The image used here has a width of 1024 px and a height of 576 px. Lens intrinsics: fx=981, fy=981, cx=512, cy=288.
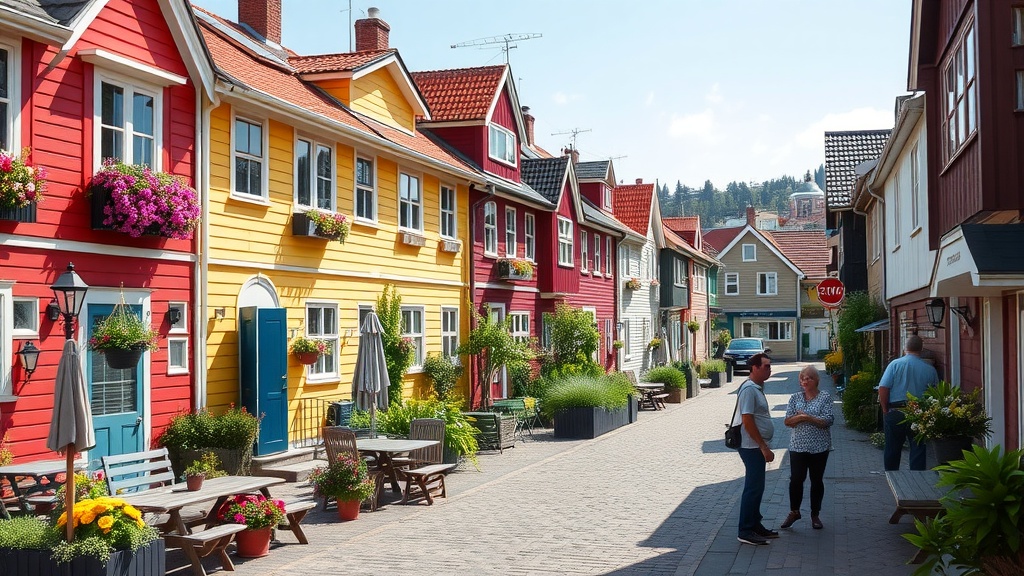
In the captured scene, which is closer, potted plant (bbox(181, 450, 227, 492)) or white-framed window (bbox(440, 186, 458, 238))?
potted plant (bbox(181, 450, 227, 492))

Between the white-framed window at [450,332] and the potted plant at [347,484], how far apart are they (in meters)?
9.90

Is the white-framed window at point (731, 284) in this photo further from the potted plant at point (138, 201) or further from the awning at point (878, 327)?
the potted plant at point (138, 201)

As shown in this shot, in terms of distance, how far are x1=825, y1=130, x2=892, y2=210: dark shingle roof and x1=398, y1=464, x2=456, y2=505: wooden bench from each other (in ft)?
62.5

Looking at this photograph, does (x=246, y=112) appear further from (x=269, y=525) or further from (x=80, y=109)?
(x=269, y=525)

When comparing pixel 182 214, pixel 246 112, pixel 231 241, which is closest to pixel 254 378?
pixel 231 241

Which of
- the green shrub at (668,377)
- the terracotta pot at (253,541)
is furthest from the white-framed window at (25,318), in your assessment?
the green shrub at (668,377)

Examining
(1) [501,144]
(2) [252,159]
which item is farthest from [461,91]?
(2) [252,159]

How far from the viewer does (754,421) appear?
385 inches

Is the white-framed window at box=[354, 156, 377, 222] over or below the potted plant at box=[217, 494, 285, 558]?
over

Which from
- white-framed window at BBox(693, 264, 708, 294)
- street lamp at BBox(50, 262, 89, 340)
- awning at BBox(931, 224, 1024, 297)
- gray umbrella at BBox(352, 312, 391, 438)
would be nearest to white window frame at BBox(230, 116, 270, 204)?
gray umbrella at BBox(352, 312, 391, 438)

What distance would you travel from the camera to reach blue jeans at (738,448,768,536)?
9812 mm

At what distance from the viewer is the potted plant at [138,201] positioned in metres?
11.8

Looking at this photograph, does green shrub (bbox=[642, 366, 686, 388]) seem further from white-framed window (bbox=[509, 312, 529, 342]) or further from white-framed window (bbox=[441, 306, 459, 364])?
white-framed window (bbox=[441, 306, 459, 364])

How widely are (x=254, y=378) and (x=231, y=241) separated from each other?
2077mm
